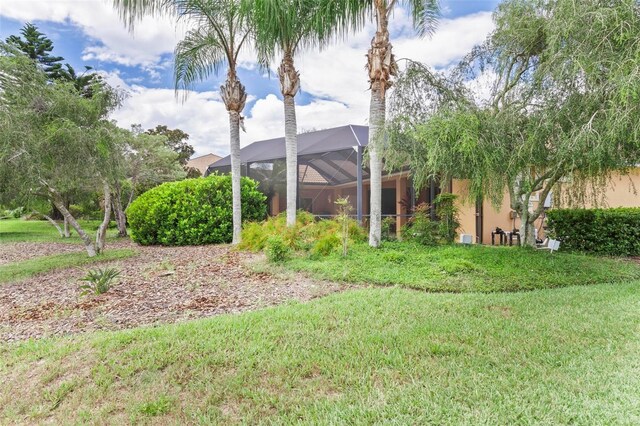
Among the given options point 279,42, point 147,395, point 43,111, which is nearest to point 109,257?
point 43,111

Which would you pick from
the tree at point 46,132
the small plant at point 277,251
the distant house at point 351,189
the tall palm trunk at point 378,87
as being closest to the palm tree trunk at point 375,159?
the tall palm trunk at point 378,87

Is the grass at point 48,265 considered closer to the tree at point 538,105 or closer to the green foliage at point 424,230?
the green foliage at point 424,230

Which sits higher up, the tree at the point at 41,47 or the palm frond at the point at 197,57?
the tree at the point at 41,47

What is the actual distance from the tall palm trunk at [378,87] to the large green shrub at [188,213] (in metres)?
5.85

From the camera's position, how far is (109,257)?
977cm

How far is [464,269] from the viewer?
671cm

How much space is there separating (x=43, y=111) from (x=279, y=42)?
19.0ft

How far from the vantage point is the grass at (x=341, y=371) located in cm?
258

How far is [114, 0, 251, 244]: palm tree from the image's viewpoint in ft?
31.9

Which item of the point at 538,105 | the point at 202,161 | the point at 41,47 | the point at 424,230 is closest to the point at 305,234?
the point at 424,230

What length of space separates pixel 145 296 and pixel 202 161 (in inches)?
1213

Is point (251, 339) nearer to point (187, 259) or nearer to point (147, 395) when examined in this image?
point (147, 395)

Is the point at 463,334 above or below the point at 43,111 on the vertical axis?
below

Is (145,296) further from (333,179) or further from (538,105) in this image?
(333,179)
